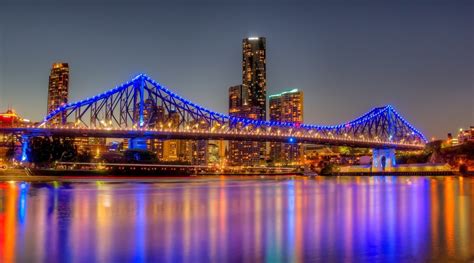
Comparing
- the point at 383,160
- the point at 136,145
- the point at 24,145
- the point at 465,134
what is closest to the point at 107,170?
the point at 136,145

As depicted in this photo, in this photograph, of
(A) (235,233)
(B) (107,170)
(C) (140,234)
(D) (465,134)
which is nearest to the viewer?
(C) (140,234)

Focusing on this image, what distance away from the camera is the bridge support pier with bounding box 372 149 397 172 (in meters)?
110

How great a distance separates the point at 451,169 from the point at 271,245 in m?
102

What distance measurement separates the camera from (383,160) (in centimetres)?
11325

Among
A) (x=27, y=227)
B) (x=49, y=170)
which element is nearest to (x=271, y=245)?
(x=27, y=227)

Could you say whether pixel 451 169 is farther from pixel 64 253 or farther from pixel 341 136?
pixel 64 253

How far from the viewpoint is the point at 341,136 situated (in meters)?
101

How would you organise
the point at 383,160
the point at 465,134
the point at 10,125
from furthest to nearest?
the point at 465,134
the point at 383,160
the point at 10,125

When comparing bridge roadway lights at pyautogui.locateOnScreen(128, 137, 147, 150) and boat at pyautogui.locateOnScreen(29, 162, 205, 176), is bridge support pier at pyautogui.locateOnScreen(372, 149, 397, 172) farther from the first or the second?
bridge roadway lights at pyautogui.locateOnScreen(128, 137, 147, 150)

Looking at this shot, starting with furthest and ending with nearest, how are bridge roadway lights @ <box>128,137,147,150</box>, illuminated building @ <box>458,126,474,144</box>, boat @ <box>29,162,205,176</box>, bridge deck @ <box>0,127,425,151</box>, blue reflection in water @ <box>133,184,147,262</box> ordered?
illuminated building @ <box>458,126,474,144</box>, bridge roadway lights @ <box>128,137,147,150</box>, boat @ <box>29,162,205,176</box>, bridge deck @ <box>0,127,425,151</box>, blue reflection in water @ <box>133,184,147,262</box>

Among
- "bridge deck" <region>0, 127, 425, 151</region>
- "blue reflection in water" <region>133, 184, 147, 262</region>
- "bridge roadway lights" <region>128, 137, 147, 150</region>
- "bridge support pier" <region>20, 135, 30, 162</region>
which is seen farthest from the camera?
"bridge roadway lights" <region>128, 137, 147, 150</region>

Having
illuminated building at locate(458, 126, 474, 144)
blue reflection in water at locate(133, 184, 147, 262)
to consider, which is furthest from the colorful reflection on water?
illuminated building at locate(458, 126, 474, 144)

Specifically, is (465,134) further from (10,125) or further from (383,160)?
(10,125)

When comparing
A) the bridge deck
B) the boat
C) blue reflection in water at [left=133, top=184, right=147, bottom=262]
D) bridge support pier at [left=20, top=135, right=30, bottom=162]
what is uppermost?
the bridge deck
